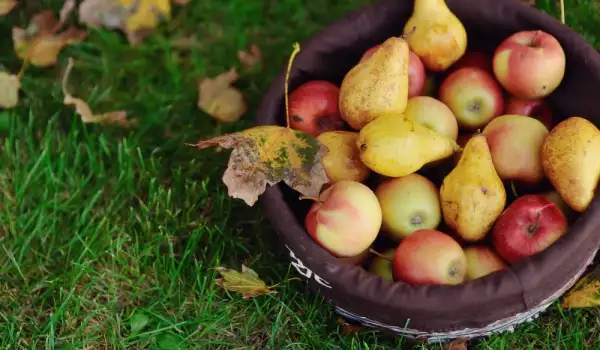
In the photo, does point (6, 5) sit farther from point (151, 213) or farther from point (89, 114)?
point (151, 213)

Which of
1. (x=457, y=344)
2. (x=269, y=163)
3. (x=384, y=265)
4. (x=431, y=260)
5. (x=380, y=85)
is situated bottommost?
(x=457, y=344)

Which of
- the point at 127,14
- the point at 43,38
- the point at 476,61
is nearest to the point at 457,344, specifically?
the point at 476,61

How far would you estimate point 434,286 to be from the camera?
1.48 metres

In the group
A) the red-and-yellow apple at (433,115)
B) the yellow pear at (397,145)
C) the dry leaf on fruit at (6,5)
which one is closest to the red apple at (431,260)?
the yellow pear at (397,145)

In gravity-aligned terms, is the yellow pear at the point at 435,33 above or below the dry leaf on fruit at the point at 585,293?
above

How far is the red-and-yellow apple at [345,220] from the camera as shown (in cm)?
158

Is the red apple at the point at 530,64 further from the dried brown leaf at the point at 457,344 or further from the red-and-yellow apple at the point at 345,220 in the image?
the dried brown leaf at the point at 457,344

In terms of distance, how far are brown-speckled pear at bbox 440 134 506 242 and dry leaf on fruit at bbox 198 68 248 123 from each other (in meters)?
0.74

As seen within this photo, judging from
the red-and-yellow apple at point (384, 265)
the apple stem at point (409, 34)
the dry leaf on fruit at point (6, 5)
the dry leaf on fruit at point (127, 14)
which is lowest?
the red-and-yellow apple at point (384, 265)

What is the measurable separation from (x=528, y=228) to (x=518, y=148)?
200 millimetres

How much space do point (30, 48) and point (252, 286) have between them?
1031 millimetres

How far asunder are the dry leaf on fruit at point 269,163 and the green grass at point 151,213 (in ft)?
0.99

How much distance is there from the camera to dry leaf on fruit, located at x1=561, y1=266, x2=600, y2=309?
1.72 m

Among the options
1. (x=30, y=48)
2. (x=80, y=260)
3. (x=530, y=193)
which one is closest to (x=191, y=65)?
(x=30, y=48)
